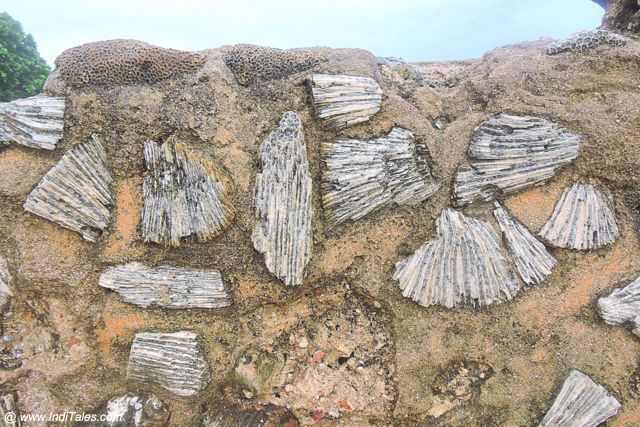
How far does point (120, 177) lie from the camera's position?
6.74 ft

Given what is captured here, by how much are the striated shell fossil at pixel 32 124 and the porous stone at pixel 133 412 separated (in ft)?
3.94

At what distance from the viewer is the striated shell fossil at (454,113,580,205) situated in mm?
2035

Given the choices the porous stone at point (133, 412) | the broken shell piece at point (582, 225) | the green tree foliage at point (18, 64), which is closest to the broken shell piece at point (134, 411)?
the porous stone at point (133, 412)

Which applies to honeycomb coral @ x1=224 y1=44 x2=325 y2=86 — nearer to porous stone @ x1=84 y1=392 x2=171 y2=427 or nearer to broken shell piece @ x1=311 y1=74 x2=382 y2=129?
broken shell piece @ x1=311 y1=74 x2=382 y2=129

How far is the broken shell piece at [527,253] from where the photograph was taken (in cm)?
202

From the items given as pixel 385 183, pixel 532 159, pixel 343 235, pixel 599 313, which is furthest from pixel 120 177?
pixel 599 313

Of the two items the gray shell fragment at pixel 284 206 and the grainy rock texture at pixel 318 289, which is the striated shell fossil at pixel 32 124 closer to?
the grainy rock texture at pixel 318 289

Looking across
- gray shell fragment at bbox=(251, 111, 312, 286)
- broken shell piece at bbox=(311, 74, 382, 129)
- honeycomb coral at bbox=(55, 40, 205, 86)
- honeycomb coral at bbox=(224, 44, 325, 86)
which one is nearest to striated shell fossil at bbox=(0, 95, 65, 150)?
honeycomb coral at bbox=(55, 40, 205, 86)

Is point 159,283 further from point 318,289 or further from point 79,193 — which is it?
point 318,289

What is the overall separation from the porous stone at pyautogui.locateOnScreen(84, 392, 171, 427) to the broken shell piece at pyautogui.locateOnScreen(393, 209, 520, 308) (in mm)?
1272

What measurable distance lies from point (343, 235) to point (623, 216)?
50.6 inches

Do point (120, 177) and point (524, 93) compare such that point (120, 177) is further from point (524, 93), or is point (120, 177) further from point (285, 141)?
point (524, 93)

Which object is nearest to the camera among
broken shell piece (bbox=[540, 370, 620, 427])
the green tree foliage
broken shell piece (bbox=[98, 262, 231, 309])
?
broken shell piece (bbox=[540, 370, 620, 427])

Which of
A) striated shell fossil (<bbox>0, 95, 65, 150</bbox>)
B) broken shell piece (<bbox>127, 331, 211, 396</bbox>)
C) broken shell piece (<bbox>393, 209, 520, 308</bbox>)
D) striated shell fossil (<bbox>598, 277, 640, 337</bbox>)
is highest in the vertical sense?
striated shell fossil (<bbox>0, 95, 65, 150</bbox>)
